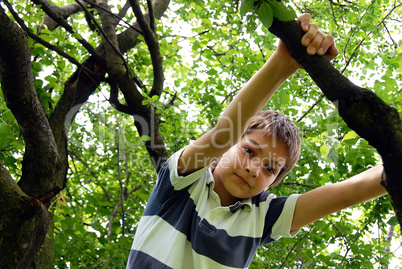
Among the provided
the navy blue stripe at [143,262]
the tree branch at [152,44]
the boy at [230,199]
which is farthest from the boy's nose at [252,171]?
the tree branch at [152,44]

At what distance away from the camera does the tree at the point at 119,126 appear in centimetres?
205

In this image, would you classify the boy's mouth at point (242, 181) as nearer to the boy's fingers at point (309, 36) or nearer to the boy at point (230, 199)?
the boy at point (230, 199)

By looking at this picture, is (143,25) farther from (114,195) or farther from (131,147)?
(114,195)

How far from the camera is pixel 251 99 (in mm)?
1425

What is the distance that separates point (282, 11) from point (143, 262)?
1.18m

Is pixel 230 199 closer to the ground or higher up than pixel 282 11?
closer to the ground

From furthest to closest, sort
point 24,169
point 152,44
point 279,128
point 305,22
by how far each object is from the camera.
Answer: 1. point 152,44
2. point 24,169
3. point 279,128
4. point 305,22

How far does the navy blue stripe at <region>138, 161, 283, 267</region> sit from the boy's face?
0.54 ft

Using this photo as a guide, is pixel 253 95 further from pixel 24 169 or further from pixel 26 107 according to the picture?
pixel 24 169

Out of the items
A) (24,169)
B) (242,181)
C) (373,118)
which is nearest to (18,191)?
(24,169)

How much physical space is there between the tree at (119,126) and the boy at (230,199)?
36 centimetres

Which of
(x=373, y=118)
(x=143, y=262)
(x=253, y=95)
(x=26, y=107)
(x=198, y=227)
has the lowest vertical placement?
(x=143, y=262)

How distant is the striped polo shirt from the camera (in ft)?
5.37

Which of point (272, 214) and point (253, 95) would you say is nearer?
point (253, 95)
